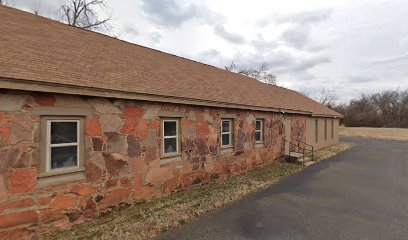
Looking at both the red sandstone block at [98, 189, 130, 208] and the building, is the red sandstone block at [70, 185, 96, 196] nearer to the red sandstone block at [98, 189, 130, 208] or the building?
the building

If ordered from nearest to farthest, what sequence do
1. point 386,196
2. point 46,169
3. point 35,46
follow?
1. point 46,169
2. point 35,46
3. point 386,196

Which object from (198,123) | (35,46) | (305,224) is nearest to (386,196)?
(305,224)

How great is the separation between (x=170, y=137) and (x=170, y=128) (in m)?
0.29

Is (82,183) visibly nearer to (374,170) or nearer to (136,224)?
(136,224)

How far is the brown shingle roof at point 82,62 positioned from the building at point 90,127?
0.04 meters

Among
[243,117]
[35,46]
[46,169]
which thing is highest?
[35,46]

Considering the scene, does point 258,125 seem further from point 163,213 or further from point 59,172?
point 59,172

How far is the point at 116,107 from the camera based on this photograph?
6.48m

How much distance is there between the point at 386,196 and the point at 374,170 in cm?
492

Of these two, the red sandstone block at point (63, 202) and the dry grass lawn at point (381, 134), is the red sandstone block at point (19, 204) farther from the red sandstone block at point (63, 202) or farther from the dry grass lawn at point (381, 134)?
the dry grass lawn at point (381, 134)

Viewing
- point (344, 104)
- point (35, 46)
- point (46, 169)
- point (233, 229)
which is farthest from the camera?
point (344, 104)

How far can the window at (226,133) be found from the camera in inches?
412

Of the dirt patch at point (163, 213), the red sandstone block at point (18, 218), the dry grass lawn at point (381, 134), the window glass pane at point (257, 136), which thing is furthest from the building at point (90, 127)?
the dry grass lawn at point (381, 134)

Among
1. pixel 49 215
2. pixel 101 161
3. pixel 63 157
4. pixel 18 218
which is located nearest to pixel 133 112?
pixel 101 161
